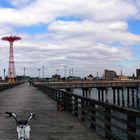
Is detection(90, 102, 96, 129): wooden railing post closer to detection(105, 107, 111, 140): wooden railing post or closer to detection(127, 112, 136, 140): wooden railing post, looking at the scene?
detection(105, 107, 111, 140): wooden railing post

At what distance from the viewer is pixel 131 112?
10047 mm

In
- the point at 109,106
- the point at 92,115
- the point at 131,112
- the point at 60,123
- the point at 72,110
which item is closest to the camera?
the point at 131,112

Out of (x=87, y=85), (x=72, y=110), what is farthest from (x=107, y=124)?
(x=87, y=85)

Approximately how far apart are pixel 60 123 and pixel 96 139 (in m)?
4.40

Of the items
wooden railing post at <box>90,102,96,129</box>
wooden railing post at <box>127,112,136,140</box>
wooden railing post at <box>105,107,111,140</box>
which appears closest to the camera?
wooden railing post at <box>127,112,136,140</box>

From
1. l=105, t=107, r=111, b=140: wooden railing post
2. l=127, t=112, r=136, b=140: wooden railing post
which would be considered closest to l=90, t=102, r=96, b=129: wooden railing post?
l=105, t=107, r=111, b=140: wooden railing post

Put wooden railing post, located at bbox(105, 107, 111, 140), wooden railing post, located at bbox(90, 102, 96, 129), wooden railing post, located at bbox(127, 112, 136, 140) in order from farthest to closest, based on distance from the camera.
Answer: wooden railing post, located at bbox(90, 102, 96, 129)
wooden railing post, located at bbox(105, 107, 111, 140)
wooden railing post, located at bbox(127, 112, 136, 140)

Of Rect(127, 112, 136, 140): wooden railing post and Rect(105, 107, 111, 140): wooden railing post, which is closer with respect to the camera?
Rect(127, 112, 136, 140): wooden railing post

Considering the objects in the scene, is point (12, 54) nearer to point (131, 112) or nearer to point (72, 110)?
point (72, 110)

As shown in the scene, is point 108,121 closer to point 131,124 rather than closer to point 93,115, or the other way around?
point 93,115

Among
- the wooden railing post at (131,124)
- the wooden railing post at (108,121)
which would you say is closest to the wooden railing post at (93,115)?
the wooden railing post at (108,121)

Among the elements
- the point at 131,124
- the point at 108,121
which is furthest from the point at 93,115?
the point at 131,124

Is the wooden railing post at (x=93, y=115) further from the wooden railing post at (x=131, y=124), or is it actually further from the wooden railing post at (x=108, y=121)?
the wooden railing post at (x=131, y=124)

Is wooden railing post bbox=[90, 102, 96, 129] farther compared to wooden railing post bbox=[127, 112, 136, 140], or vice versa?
wooden railing post bbox=[90, 102, 96, 129]
